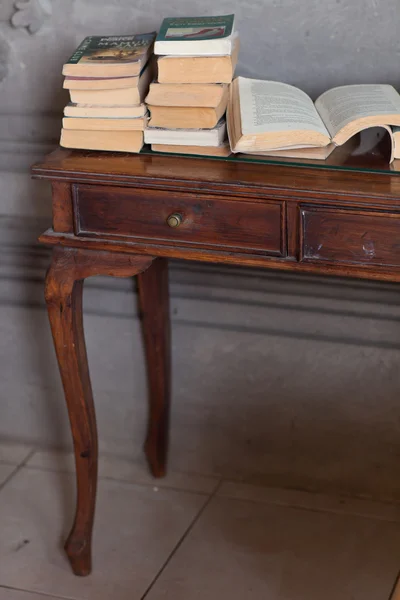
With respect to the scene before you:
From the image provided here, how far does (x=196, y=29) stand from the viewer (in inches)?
58.4

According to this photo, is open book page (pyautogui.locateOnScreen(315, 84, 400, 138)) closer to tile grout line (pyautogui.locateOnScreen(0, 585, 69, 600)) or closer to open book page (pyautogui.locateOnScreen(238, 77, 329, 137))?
open book page (pyautogui.locateOnScreen(238, 77, 329, 137))

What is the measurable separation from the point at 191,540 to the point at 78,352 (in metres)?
0.56

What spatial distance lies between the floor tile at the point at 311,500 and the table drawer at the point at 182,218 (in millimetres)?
847

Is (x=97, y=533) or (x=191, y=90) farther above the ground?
(x=191, y=90)

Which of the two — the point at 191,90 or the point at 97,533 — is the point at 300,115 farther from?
the point at 97,533

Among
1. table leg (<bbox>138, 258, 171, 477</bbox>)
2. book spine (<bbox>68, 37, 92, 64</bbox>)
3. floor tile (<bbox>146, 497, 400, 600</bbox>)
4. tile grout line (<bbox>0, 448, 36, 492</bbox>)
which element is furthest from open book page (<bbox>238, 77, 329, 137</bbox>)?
tile grout line (<bbox>0, 448, 36, 492</bbox>)

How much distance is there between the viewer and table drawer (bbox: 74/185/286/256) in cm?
138

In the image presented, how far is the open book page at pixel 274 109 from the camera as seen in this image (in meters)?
1.37

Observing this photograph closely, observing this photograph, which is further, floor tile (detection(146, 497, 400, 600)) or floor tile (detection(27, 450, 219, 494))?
floor tile (detection(27, 450, 219, 494))

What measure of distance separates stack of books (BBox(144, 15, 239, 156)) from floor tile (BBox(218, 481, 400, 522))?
94 cm

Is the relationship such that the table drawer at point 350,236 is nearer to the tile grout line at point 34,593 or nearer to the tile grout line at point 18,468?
the tile grout line at point 34,593

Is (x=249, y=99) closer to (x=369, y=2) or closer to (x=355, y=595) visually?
(x=369, y=2)

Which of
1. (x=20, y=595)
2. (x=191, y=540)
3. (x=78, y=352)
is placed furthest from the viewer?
(x=191, y=540)

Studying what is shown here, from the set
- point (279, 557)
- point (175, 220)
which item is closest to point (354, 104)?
point (175, 220)
